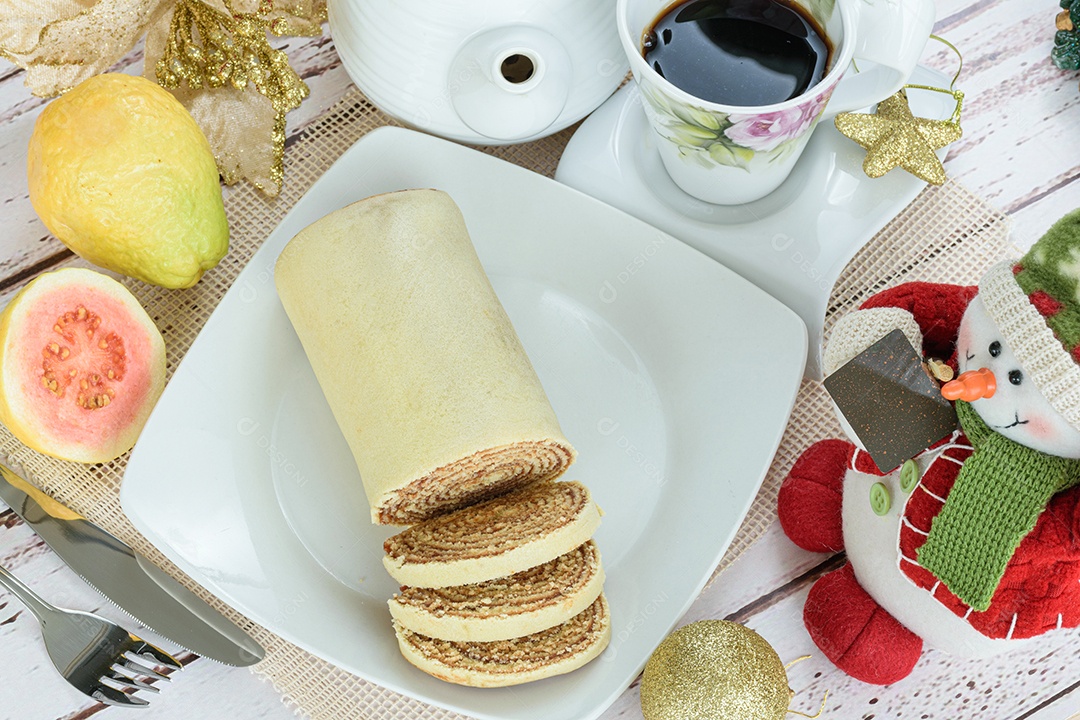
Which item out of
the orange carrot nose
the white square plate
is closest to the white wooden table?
the white square plate

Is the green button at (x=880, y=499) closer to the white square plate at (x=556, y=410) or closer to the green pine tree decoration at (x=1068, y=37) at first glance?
the white square plate at (x=556, y=410)

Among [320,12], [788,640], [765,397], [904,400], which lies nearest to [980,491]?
[904,400]

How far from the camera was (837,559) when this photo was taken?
1097 millimetres

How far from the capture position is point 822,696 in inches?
42.1

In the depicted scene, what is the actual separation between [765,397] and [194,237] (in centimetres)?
64

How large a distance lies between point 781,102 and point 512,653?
0.59 metres

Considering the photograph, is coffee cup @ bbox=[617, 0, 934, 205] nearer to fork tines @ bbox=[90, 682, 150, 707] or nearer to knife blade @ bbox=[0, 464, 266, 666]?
knife blade @ bbox=[0, 464, 266, 666]

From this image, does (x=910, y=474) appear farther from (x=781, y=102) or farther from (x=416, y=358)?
(x=416, y=358)

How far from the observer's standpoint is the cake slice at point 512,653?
3.03 feet

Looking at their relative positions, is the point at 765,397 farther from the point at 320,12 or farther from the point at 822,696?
the point at 320,12

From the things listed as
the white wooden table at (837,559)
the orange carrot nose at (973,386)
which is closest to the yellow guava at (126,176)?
the white wooden table at (837,559)

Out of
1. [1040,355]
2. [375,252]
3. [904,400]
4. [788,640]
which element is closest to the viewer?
[1040,355]

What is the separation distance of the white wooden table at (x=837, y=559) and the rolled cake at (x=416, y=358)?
29 centimetres

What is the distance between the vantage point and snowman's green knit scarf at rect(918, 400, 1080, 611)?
70 centimetres
